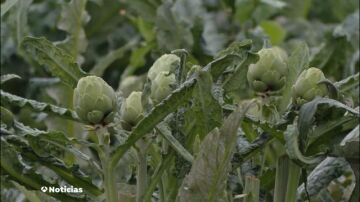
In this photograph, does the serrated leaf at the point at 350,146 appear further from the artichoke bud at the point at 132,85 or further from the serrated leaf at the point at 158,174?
the artichoke bud at the point at 132,85

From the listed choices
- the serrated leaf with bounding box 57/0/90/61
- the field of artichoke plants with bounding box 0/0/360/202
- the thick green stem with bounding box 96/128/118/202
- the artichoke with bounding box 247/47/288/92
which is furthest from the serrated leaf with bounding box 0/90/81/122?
the serrated leaf with bounding box 57/0/90/61

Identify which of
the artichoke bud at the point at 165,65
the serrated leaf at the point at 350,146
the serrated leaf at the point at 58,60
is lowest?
the serrated leaf at the point at 350,146

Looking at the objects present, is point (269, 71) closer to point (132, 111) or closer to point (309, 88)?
point (309, 88)

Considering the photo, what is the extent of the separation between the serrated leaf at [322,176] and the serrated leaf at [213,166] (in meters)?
0.18

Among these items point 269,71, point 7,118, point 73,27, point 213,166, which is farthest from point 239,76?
point 73,27

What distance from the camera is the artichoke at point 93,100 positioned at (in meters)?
0.92

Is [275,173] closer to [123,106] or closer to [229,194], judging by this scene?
[229,194]

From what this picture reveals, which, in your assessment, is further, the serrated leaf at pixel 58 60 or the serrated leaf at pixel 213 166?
the serrated leaf at pixel 58 60

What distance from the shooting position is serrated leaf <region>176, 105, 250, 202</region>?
91 centimetres

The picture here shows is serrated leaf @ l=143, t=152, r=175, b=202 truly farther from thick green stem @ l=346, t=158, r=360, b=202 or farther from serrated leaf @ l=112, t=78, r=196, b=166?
thick green stem @ l=346, t=158, r=360, b=202

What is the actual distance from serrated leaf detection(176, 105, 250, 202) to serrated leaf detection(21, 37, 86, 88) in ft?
0.72

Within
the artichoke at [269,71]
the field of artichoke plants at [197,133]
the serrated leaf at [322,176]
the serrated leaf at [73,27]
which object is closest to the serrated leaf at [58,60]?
the field of artichoke plants at [197,133]

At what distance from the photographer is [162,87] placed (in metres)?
0.99

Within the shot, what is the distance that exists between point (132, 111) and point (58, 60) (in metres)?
0.16
